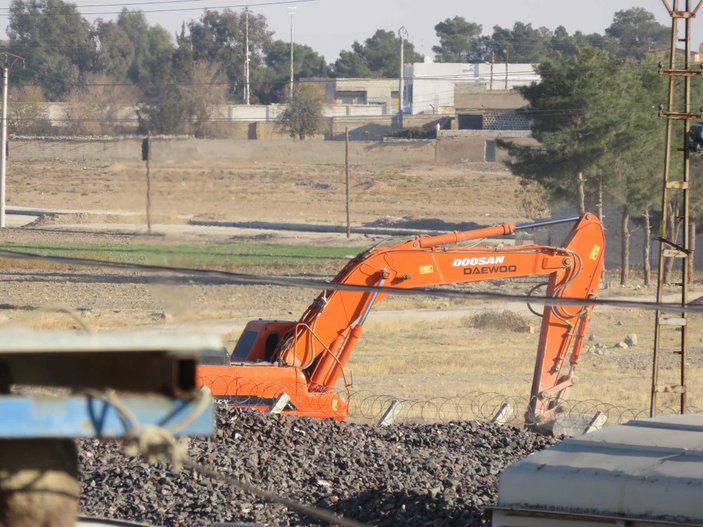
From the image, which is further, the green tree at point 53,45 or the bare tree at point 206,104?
the green tree at point 53,45

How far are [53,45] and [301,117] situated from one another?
29212mm

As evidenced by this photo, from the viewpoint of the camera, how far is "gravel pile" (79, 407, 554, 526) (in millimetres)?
10344

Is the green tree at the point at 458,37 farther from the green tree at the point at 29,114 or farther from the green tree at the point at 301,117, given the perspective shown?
the green tree at the point at 29,114

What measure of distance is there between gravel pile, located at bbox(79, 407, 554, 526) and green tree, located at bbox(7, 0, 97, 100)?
24.8m

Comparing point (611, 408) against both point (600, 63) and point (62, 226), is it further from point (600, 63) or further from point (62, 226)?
point (62, 226)

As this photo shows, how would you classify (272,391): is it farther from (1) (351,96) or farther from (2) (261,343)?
(1) (351,96)

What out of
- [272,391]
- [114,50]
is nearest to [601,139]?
[114,50]

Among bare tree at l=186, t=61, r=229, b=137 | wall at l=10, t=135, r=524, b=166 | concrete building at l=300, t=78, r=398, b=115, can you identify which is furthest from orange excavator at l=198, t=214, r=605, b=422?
concrete building at l=300, t=78, r=398, b=115

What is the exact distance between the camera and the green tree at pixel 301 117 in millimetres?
63531

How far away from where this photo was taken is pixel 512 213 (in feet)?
191

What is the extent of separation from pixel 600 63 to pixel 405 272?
23.3m

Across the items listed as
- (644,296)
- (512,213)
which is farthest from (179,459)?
(512,213)

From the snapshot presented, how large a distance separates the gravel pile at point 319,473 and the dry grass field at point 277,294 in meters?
1.58

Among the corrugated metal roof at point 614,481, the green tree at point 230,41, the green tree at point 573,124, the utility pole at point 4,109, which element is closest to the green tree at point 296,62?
the green tree at point 230,41
